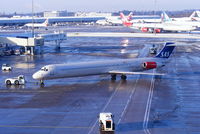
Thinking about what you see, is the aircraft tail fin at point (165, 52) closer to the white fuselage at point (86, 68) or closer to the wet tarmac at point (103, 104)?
the white fuselage at point (86, 68)

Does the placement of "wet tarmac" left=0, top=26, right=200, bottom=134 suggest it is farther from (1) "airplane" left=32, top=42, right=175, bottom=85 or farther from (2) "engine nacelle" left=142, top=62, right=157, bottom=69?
(2) "engine nacelle" left=142, top=62, right=157, bottom=69

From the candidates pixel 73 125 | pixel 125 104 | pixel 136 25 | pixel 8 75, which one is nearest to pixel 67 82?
pixel 8 75

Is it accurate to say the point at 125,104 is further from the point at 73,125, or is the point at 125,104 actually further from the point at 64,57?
the point at 64,57

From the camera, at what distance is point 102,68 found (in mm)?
52906

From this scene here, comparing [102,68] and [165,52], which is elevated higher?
[165,52]

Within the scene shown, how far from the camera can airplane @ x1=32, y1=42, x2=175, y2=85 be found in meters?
49.9

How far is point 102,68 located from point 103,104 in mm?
12074

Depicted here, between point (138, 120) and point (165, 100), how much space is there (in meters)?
8.80

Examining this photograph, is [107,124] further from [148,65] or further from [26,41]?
[26,41]

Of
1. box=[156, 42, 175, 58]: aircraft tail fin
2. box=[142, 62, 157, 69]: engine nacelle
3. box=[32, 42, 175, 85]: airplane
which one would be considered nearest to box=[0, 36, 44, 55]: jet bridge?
box=[32, 42, 175, 85]: airplane

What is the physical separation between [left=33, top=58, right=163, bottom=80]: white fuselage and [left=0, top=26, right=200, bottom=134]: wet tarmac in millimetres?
1695

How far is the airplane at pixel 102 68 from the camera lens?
4988cm

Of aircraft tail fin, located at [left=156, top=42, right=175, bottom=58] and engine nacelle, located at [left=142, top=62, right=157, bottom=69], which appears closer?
engine nacelle, located at [left=142, top=62, right=157, bottom=69]

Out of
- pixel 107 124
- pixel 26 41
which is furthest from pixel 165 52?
pixel 26 41
